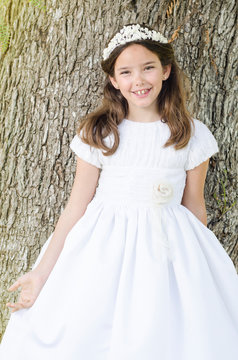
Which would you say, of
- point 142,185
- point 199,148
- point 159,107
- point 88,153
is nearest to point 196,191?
point 199,148

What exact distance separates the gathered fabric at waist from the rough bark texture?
423 millimetres

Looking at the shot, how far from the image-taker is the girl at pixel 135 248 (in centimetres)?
173

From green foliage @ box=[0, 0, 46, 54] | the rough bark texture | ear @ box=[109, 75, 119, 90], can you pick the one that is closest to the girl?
ear @ box=[109, 75, 119, 90]

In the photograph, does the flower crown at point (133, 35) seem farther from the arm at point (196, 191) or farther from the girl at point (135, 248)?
the arm at point (196, 191)

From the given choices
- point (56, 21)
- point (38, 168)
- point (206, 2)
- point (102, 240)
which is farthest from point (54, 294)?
point (206, 2)

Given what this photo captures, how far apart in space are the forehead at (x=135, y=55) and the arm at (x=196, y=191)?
0.57m

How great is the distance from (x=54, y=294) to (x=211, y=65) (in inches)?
57.5

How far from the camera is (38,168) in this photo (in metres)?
2.52

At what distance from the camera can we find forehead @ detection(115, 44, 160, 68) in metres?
2.08

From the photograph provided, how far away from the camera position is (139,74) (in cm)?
207

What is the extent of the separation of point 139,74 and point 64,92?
552mm

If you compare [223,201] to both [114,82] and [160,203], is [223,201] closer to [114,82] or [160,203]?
[160,203]

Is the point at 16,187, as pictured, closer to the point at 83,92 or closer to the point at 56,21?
the point at 83,92

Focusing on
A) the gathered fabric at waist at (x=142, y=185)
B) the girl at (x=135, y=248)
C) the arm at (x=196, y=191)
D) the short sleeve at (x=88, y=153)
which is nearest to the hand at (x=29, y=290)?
the girl at (x=135, y=248)
